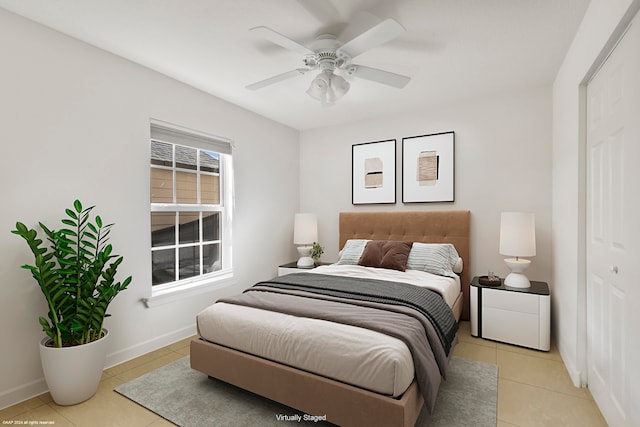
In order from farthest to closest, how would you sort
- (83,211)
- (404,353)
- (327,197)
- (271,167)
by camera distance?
→ (327,197)
(271,167)
(83,211)
(404,353)

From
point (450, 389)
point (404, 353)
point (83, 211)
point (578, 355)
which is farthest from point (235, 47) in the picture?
point (578, 355)

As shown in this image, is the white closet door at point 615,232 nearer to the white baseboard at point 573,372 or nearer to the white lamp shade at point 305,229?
the white baseboard at point 573,372

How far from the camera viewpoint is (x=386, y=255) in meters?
3.36

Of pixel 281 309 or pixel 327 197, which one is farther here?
pixel 327 197

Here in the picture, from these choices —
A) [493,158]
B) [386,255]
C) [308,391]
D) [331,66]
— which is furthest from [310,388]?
[493,158]

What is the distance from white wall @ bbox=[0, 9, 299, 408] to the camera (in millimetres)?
2088

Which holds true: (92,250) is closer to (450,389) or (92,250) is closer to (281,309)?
(281,309)

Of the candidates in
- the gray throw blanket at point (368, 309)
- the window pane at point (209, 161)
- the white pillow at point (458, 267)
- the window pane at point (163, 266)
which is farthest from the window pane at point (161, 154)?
the white pillow at point (458, 267)

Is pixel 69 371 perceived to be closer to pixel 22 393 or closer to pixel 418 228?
pixel 22 393

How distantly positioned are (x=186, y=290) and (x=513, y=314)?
10.4 feet

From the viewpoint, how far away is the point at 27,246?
7.06 ft

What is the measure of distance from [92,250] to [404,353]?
2407 mm

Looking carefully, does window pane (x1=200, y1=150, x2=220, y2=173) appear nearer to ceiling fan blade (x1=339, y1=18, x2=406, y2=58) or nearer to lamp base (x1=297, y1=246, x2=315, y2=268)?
lamp base (x1=297, y1=246, x2=315, y2=268)

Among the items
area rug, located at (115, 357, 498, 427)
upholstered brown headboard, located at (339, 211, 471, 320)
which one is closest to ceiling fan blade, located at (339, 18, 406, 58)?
upholstered brown headboard, located at (339, 211, 471, 320)
